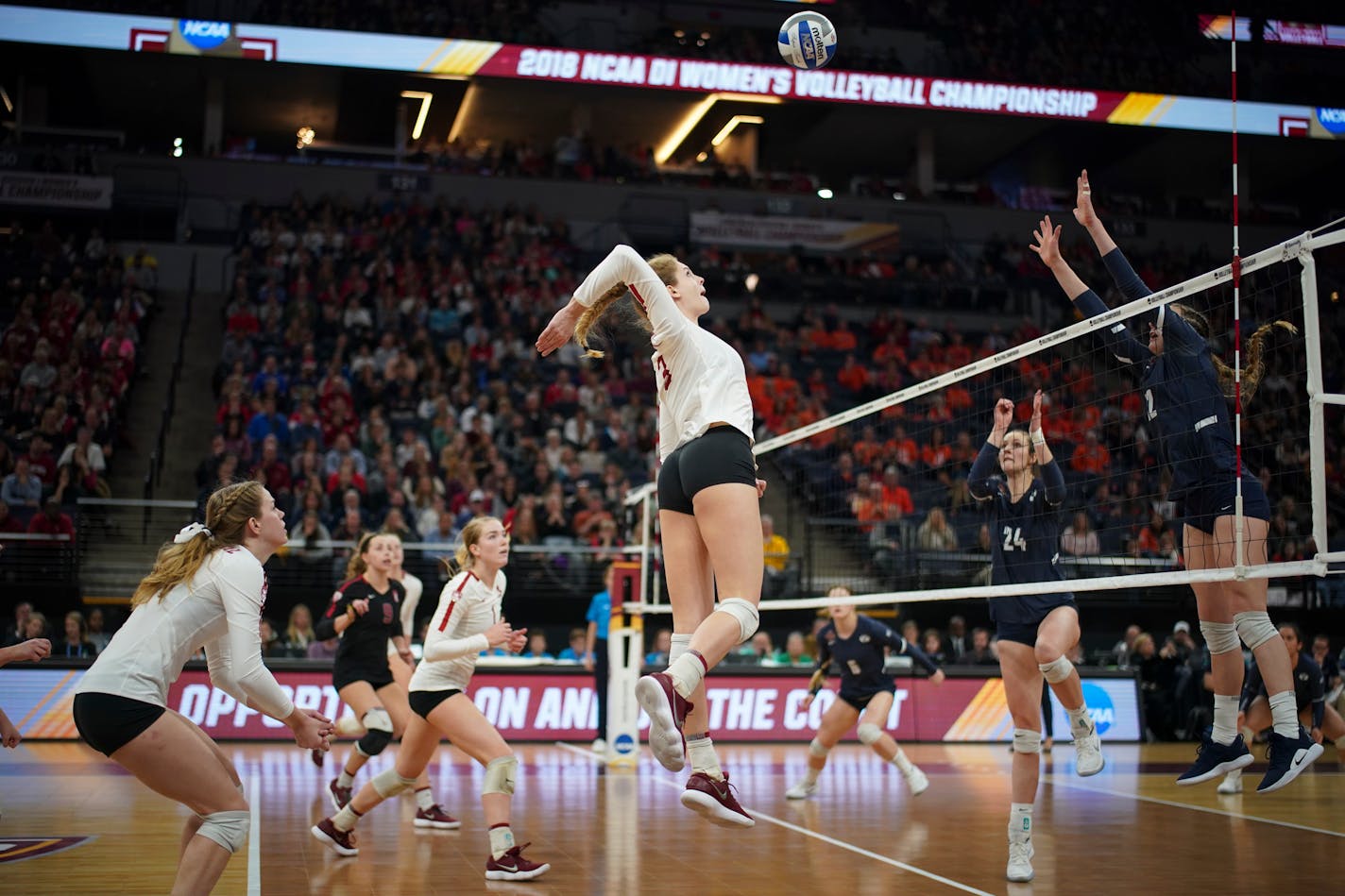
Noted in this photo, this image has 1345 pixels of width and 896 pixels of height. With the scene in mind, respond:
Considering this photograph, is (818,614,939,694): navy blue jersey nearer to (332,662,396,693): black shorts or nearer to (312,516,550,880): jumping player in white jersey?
(332,662,396,693): black shorts

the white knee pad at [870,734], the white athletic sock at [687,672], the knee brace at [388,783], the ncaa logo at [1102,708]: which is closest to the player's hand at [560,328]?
the white athletic sock at [687,672]

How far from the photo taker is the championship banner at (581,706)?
14.8 metres

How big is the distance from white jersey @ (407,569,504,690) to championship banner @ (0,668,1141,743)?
733 centimetres

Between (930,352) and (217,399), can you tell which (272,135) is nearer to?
(217,399)

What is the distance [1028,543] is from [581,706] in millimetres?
9204

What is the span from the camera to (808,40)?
10633mm

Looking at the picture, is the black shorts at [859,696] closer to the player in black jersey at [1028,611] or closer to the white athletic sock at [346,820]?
the player in black jersey at [1028,611]

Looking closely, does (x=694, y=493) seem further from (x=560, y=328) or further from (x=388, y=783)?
(x=388, y=783)

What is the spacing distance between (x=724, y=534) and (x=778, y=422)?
17439 millimetres

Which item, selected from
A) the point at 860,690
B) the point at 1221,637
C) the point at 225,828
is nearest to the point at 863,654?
the point at 860,690

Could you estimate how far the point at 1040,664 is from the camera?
7348 millimetres

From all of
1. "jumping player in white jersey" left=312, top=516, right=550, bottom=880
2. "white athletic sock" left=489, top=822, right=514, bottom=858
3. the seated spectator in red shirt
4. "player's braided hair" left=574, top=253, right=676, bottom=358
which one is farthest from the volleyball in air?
the seated spectator in red shirt

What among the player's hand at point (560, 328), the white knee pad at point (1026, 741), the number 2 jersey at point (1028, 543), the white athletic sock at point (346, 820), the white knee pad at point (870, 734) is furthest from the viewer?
the white knee pad at point (870, 734)

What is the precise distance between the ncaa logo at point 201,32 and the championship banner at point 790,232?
9.99 meters
